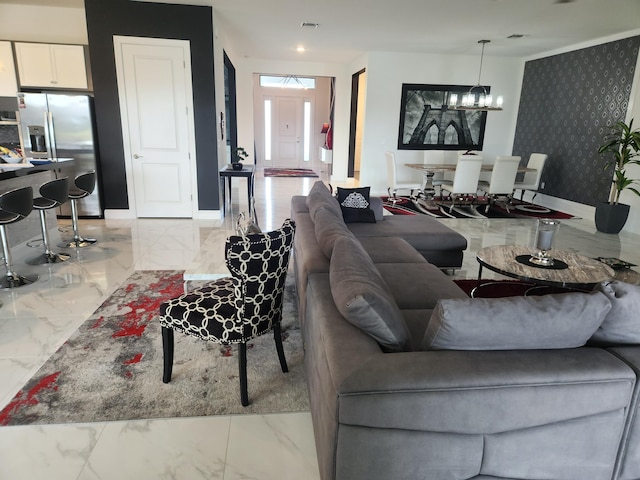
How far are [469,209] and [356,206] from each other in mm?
3820

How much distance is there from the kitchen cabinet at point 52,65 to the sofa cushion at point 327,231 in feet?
16.1

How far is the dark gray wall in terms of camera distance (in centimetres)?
528

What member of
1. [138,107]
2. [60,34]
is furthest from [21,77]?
[138,107]

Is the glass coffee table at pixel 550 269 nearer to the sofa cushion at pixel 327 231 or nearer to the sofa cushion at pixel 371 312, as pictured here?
the sofa cushion at pixel 327 231

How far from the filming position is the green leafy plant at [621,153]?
5.74 meters

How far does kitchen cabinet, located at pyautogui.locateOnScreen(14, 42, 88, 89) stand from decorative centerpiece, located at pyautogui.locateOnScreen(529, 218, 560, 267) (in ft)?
20.2

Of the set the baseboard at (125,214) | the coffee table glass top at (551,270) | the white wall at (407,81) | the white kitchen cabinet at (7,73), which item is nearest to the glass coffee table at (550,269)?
the coffee table glass top at (551,270)

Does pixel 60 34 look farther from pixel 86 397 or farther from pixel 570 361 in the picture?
pixel 570 361

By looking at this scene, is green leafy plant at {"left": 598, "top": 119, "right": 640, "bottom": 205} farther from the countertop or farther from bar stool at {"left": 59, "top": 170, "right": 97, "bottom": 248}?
the countertop

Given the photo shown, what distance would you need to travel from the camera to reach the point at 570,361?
1.38m

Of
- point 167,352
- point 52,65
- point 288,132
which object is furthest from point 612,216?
point 288,132

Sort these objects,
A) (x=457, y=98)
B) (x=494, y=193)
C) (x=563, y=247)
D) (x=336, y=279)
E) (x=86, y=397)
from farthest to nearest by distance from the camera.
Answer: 1. (x=457, y=98)
2. (x=494, y=193)
3. (x=563, y=247)
4. (x=86, y=397)
5. (x=336, y=279)

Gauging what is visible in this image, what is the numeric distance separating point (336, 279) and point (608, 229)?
232 inches

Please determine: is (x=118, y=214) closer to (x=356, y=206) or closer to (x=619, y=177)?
(x=356, y=206)
